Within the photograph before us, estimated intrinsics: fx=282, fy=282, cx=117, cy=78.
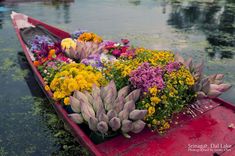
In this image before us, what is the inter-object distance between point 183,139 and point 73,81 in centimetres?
215

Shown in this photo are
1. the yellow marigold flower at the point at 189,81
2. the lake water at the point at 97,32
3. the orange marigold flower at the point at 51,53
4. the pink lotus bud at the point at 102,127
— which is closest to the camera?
the pink lotus bud at the point at 102,127

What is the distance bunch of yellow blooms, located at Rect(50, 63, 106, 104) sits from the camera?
16.7ft

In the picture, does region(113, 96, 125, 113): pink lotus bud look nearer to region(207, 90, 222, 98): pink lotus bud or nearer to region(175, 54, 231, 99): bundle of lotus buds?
region(175, 54, 231, 99): bundle of lotus buds

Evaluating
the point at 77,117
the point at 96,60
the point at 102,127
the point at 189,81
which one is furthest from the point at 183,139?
the point at 96,60

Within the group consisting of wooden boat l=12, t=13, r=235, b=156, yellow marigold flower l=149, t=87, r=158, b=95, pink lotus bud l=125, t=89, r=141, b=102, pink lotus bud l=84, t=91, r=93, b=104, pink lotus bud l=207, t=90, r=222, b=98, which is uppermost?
yellow marigold flower l=149, t=87, r=158, b=95

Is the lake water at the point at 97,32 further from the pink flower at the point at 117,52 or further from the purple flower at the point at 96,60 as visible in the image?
the pink flower at the point at 117,52

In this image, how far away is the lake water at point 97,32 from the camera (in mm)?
5902

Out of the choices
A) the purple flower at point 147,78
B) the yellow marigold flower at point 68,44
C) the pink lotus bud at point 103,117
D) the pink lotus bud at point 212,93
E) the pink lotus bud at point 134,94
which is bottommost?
the pink lotus bud at point 103,117

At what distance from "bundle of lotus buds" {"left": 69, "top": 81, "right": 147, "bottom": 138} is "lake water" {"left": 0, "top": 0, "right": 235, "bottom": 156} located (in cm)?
115

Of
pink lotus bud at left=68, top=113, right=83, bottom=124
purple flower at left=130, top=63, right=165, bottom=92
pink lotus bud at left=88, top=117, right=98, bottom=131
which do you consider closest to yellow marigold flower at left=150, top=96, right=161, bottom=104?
purple flower at left=130, top=63, right=165, bottom=92

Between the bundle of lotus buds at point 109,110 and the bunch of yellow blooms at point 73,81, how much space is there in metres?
0.25

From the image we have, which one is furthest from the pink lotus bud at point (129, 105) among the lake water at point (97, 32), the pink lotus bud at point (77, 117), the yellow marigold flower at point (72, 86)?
the lake water at point (97, 32)

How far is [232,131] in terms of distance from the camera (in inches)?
189

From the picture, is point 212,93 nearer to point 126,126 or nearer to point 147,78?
point 147,78
